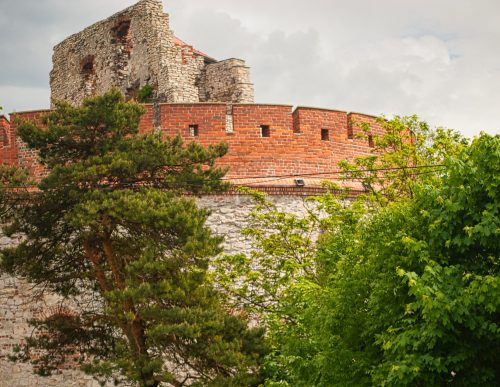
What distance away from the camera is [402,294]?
14898mm

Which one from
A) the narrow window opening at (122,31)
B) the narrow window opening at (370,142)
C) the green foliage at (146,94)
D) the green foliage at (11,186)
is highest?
the narrow window opening at (122,31)

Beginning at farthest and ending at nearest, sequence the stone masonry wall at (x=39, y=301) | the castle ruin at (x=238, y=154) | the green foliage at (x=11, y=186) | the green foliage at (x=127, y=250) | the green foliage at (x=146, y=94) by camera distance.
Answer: the green foliage at (x=146, y=94) < the castle ruin at (x=238, y=154) < the stone masonry wall at (x=39, y=301) < the green foliage at (x=11, y=186) < the green foliage at (x=127, y=250)

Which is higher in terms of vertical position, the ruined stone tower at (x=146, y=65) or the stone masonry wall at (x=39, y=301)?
the ruined stone tower at (x=146, y=65)

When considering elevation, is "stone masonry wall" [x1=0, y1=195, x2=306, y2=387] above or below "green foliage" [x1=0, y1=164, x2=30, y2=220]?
below

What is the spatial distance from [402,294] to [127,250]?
5.29 metres

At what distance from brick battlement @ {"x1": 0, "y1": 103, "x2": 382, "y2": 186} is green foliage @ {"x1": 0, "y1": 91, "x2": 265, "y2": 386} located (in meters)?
3.20

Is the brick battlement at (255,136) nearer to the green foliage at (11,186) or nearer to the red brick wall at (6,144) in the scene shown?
the red brick wall at (6,144)

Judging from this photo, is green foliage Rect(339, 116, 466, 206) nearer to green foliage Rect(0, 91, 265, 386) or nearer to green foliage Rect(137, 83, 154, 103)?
green foliage Rect(0, 91, 265, 386)

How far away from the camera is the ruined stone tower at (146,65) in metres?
28.0

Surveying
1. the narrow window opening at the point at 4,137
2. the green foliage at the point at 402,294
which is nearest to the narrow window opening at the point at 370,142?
the green foliage at the point at 402,294

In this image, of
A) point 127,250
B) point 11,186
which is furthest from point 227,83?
point 11,186

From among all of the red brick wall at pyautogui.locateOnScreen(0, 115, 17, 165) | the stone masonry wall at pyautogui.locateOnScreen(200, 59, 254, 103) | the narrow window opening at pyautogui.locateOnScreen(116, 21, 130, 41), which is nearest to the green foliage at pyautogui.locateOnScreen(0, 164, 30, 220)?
the red brick wall at pyautogui.locateOnScreen(0, 115, 17, 165)

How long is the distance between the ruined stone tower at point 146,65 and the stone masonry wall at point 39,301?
557 cm

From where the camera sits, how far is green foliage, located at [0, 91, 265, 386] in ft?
56.9
